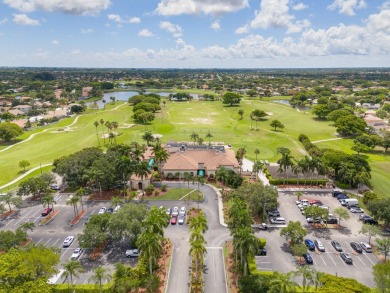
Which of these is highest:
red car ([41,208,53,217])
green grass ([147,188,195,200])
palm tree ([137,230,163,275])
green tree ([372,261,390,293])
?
palm tree ([137,230,163,275])

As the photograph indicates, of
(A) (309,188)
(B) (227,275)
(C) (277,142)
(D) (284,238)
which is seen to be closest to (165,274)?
(B) (227,275)

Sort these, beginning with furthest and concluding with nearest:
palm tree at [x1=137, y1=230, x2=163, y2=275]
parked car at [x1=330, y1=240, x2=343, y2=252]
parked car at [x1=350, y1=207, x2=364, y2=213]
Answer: parked car at [x1=350, y1=207, x2=364, y2=213], parked car at [x1=330, y1=240, x2=343, y2=252], palm tree at [x1=137, y1=230, x2=163, y2=275]

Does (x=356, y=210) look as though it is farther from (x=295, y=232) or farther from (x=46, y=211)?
(x=46, y=211)

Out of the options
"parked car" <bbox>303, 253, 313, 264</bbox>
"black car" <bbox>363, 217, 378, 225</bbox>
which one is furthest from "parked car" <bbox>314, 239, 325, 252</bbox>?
"black car" <bbox>363, 217, 378, 225</bbox>

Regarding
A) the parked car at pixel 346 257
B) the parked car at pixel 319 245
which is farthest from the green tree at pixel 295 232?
the parked car at pixel 346 257

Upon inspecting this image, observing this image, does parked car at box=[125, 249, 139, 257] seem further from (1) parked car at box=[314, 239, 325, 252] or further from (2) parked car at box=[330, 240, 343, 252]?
(2) parked car at box=[330, 240, 343, 252]

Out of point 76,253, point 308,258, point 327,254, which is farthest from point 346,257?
point 76,253

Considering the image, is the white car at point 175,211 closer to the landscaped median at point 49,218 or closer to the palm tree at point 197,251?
Result: the palm tree at point 197,251
